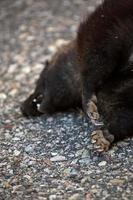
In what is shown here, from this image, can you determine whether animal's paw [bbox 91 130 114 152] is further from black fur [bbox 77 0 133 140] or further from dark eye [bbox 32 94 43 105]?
dark eye [bbox 32 94 43 105]

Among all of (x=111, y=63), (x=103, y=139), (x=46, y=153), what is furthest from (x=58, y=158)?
(x=111, y=63)

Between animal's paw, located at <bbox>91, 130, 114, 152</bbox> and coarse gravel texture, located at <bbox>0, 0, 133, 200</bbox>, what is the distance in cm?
4

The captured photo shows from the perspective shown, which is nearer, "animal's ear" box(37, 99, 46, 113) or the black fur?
the black fur

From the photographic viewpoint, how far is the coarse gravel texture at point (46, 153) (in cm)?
291

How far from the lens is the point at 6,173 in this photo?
3.17m

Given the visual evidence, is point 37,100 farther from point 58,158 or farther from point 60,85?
point 58,158

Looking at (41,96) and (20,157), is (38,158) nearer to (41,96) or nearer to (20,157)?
(20,157)

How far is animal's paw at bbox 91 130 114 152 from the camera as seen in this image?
320 cm

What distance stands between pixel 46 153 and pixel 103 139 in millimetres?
338

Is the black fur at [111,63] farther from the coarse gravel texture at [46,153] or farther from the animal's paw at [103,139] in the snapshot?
the coarse gravel texture at [46,153]

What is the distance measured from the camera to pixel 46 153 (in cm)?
333

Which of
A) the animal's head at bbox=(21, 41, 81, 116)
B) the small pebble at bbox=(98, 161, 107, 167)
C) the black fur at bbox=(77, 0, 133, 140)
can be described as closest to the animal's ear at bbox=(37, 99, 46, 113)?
the animal's head at bbox=(21, 41, 81, 116)

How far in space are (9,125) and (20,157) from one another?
0.51 m

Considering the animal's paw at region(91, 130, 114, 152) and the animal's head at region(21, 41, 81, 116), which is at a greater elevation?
the animal's head at region(21, 41, 81, 116)
